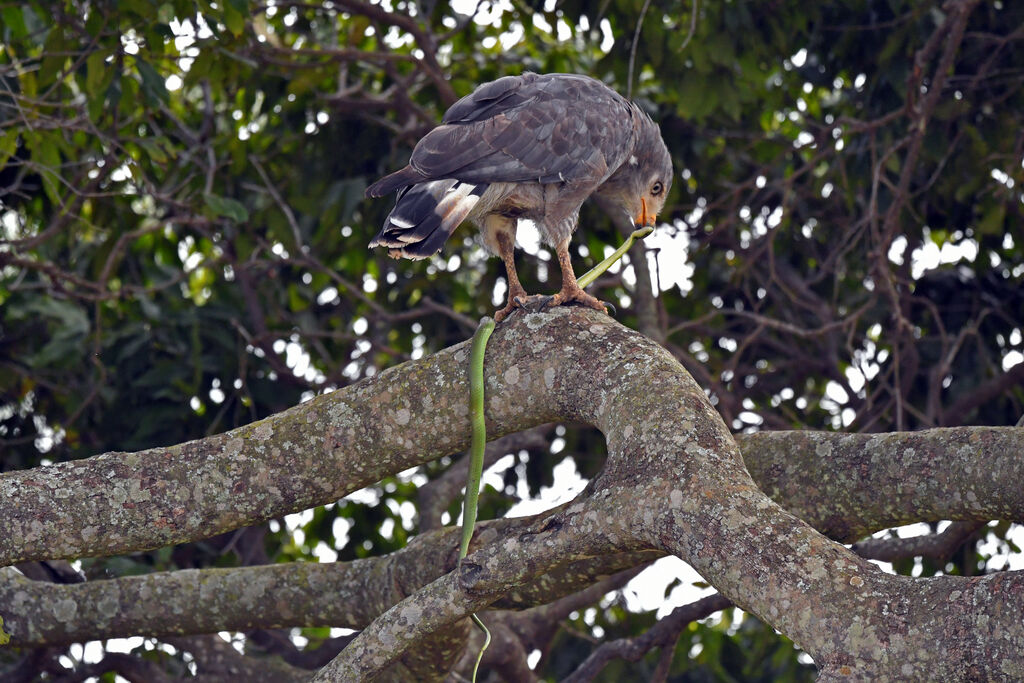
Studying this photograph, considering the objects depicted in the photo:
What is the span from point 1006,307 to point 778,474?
308cm

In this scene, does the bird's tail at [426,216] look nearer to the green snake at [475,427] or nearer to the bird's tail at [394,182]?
the bird's tail at [394,182]

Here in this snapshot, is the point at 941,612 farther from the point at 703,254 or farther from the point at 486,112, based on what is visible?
the point at 703,254

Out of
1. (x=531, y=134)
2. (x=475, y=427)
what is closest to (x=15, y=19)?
(x=531, y=134)

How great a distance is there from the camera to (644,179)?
4.84 m

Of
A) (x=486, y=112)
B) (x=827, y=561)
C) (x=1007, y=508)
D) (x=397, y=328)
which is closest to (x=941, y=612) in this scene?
(x=827, y=561)

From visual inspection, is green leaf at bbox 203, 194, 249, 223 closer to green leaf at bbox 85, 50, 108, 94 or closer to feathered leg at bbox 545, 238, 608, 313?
green leaf at bbox 85, 50, 108, 94

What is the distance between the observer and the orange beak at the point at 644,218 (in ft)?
16.1

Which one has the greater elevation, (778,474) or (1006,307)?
(778,474)

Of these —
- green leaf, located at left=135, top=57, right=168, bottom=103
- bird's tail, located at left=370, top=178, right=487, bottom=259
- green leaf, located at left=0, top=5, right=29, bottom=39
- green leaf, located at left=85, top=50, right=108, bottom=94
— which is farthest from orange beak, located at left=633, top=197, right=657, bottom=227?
green leaf, located at left=0, top=5, right=29, bottom=39

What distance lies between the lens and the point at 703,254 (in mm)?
6441

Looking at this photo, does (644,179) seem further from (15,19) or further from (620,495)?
(15,19)

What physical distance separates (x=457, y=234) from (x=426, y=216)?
8.51 ft

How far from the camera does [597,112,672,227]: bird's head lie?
4.75 m

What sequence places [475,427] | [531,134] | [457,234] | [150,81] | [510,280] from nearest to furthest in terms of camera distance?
[475,427] < [531,134] < [510,280] < [150,81] < [457,234]
